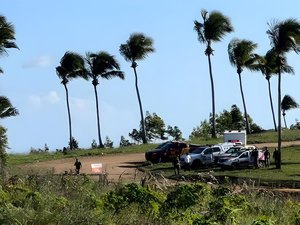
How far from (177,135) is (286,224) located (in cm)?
8234

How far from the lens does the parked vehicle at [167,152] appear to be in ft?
162

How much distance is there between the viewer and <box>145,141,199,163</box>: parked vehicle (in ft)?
162

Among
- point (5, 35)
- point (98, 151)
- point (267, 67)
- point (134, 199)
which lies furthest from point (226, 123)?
point (134, 199)

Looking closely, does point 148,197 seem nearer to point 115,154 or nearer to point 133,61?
point 115,154

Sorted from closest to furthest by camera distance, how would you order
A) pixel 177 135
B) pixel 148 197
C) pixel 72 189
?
pixel 148 197, pixel 72 189, pixel 177 135

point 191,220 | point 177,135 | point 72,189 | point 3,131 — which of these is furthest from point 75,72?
point 191,220

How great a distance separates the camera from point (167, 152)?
1967 inches

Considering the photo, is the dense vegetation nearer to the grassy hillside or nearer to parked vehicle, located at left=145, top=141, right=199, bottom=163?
parked vehicle, located at left=145, top=141, right=199, bottom=163

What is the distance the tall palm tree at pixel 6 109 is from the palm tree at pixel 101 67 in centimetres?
3181

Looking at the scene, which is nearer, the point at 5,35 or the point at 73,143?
the point at 5,35

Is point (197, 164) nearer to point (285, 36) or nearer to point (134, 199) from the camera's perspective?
point (285, 36)

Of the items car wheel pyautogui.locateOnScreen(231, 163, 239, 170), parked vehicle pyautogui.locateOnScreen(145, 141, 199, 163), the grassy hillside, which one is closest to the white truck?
parked vehicle pyautogui.locateOnScreen(145, 141, 199, 163)

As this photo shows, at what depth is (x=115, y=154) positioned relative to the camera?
192ft

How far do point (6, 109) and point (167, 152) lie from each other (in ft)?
47.9
